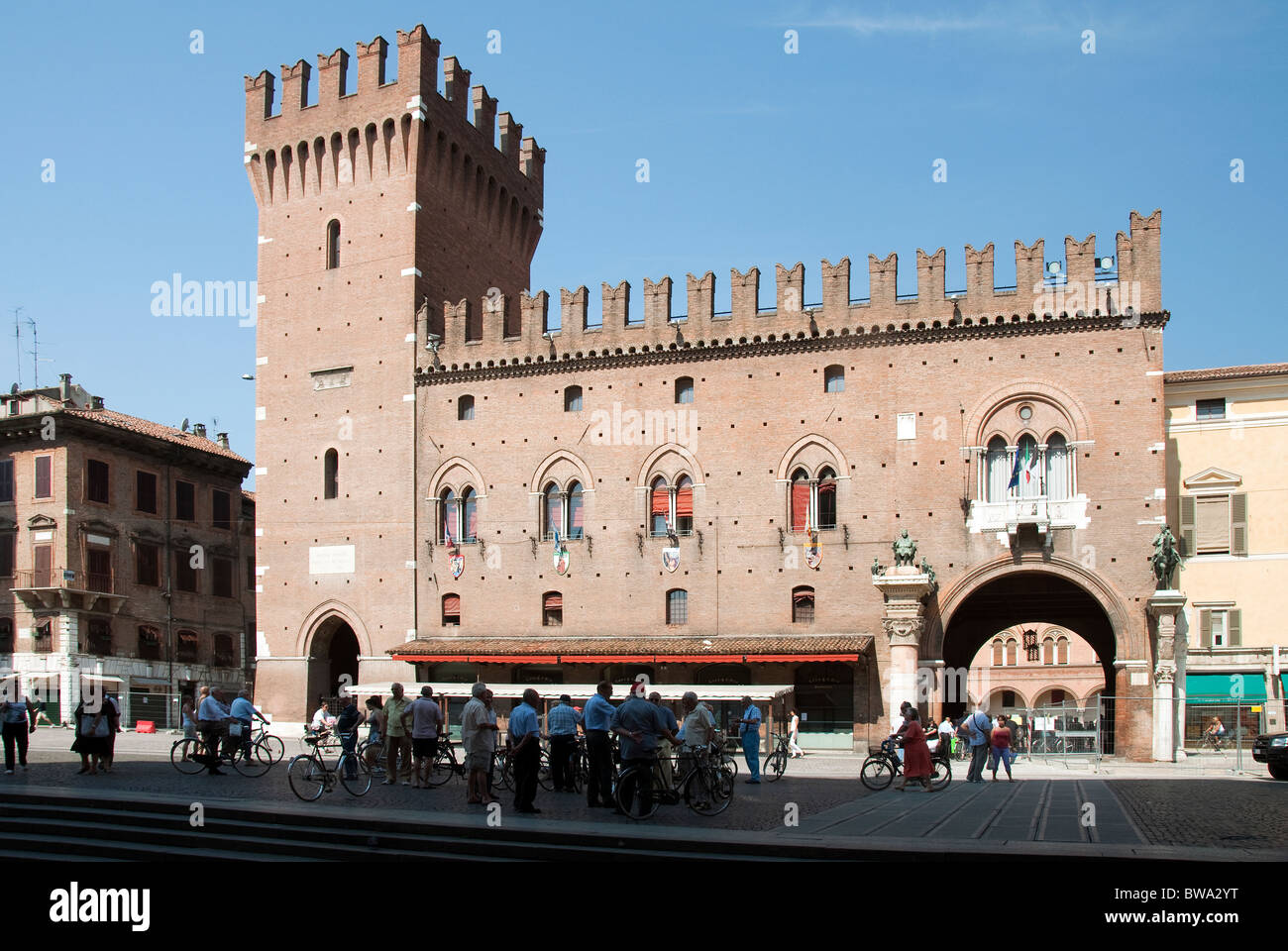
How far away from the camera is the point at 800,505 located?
34.4 m

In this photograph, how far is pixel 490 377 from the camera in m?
37.6

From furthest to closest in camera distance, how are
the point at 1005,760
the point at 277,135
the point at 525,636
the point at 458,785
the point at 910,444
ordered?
the point at 277,135 → the point at 525,636 → the point at 910,444 → the point at 1005,760 → the point at 458,785

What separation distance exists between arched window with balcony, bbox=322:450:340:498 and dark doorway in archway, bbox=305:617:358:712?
11.8 ft

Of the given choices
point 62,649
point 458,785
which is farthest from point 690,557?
point 62,649

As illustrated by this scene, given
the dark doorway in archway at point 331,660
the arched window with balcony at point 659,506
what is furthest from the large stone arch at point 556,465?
the dark doorway in archway at point 331,660

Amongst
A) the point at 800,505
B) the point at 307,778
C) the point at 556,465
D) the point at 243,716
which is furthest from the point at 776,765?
the point at 556,465

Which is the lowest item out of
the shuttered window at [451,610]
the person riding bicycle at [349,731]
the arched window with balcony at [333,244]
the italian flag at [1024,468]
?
the person riding bicycle at [349,731]

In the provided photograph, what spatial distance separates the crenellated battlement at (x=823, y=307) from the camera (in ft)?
106

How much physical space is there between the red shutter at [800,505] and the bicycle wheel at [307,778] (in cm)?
1907

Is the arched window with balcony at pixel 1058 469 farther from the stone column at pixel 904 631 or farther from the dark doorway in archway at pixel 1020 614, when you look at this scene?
the stone column at pixel 904 631

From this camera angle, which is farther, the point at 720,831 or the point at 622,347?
the point at 622,347
